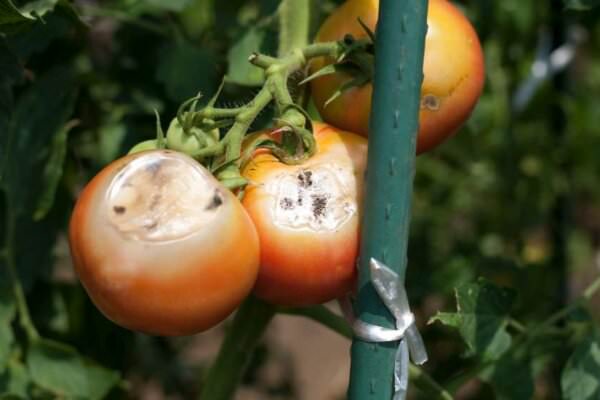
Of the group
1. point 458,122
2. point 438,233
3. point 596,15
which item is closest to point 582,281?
point 438,233

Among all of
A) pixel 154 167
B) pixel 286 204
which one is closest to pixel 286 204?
pixel 286 204

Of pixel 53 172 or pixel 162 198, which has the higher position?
pixel 162 198

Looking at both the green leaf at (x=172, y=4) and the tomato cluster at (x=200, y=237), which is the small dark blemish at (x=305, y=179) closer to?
the tomato cluster at (x=200, y=237)

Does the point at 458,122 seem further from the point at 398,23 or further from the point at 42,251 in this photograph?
the point at 42,251

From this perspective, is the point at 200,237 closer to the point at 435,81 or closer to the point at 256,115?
the point at 256,115

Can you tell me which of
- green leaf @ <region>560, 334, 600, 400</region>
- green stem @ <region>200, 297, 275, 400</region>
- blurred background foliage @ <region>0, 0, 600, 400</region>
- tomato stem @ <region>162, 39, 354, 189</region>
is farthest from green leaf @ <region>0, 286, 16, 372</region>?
green leaf @ <region>560, 334, 600, 400</region>

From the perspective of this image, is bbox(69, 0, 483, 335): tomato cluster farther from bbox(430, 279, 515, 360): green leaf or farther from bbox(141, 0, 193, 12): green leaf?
bbox(141, 0, 193, 12): green leaf

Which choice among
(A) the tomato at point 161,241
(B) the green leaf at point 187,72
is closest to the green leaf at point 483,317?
(A) the tomato at point 161,241
